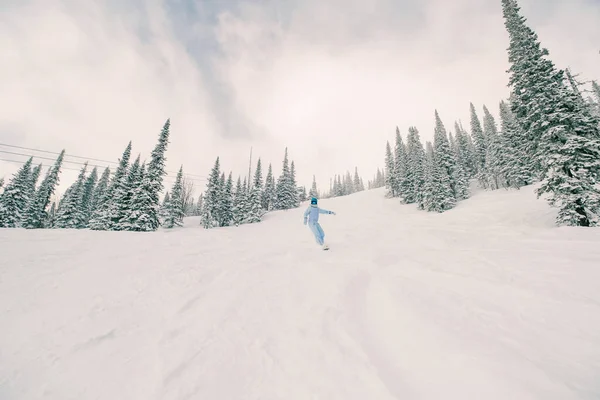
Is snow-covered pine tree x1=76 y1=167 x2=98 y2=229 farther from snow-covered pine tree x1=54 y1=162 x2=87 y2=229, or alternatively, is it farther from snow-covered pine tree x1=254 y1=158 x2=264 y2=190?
snow-covered pine tree x1=254 y1=158 x2=264 y2=190

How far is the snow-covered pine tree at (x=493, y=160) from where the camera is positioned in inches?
1511

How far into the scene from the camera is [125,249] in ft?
22.9

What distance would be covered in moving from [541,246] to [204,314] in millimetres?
8534

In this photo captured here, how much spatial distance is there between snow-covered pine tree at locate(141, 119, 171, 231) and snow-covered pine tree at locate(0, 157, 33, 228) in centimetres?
2564

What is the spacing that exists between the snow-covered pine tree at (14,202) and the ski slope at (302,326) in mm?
44252

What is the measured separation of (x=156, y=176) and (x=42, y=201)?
101 ft

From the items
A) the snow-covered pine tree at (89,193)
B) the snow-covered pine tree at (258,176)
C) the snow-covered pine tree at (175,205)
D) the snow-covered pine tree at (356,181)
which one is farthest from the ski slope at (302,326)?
the snow-covered pine tree at (356,181)

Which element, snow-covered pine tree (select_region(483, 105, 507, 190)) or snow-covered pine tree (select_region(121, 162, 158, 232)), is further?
snow-covered pine tree (select_region(483, 105, 507, 190))

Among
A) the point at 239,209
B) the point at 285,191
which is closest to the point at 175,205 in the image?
the point at 239,209

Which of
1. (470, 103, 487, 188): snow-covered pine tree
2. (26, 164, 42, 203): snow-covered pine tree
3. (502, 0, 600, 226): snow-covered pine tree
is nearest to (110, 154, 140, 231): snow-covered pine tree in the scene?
(26, 164, 42, 203): snow-covered pine tree

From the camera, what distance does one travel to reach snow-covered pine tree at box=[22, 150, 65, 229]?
37.5 metres

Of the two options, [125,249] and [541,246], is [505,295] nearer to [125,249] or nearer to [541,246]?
[541,246]

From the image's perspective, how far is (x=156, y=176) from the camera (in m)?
27.5

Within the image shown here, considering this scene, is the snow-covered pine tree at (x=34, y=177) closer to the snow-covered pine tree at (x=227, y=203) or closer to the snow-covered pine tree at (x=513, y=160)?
the snow-covered pine tree at (x=227, y=203)
